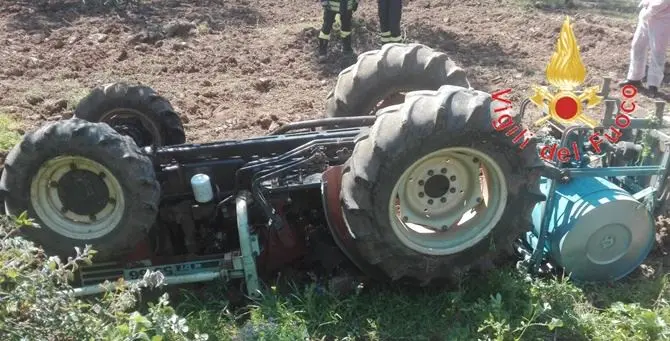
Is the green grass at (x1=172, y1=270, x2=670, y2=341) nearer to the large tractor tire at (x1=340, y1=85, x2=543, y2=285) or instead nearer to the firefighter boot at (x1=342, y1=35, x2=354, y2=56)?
the large tractor tire at (x1=340, y1=85, x2=543, y2=285)

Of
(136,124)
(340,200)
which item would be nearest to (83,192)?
(136,124)

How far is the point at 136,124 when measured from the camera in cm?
462

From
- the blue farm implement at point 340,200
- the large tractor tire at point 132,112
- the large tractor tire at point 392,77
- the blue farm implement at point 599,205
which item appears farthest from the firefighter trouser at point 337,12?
the blue farm implement at point 599,205

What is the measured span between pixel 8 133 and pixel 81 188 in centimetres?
309

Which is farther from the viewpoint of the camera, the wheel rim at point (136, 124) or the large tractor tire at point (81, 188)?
the wheel rim at point (136, 124)

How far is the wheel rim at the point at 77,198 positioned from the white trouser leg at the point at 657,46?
22.7 feet

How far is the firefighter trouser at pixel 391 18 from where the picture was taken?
889 centimetres

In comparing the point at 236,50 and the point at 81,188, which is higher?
the point at 81,188

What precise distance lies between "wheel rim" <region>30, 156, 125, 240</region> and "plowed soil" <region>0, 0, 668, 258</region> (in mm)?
2987

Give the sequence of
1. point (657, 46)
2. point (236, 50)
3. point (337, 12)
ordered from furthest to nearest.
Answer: point (236, 50) < point (337, 12) < point (657, 46)

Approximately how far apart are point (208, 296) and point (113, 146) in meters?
1.13

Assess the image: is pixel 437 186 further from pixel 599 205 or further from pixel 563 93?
pixel 599 205

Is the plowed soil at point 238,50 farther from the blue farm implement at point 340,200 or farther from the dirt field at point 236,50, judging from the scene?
the blue farm implement at point 340,200

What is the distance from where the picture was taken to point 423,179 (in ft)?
12.1
